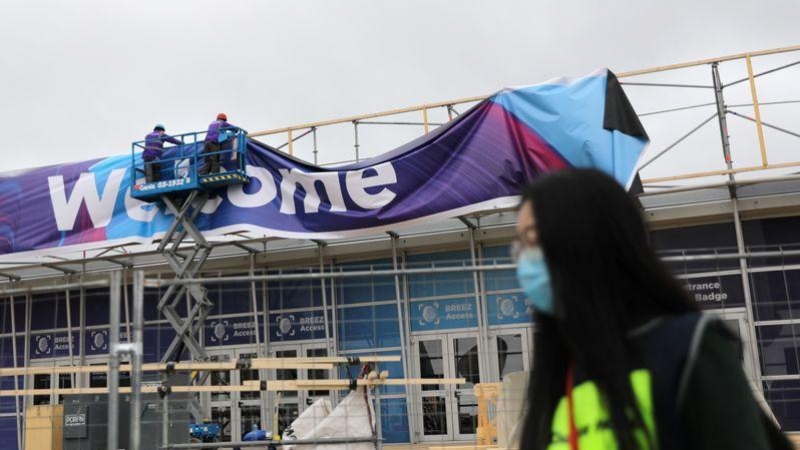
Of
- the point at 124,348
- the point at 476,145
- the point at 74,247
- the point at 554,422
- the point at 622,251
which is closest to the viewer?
the point at 622,251

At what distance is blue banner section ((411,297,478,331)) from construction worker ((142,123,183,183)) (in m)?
6.05

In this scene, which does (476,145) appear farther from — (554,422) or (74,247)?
(554,422)

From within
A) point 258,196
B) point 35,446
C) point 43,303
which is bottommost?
point 35,446

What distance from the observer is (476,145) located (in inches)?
557

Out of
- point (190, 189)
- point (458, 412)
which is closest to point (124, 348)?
point (458, 412)

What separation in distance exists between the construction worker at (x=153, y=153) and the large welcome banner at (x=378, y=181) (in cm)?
53

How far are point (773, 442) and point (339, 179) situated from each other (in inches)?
545

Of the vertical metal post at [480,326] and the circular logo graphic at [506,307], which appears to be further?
the circular logo graphic at [506,307]

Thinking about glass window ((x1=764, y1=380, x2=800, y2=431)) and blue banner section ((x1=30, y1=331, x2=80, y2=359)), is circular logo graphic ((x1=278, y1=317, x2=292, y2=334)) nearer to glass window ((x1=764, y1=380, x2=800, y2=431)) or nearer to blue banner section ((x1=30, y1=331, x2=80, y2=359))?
blue banner section ((x1=30, y1=331, x2=80, y2=359))

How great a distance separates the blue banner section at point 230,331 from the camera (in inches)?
677

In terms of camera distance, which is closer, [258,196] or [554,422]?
[554,422]

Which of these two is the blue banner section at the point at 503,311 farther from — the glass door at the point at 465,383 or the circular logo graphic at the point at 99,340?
the circular logo graphic at the point at 99,340

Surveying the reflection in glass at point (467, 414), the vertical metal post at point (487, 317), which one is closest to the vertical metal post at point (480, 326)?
the vertical metal post at point (487, 317)

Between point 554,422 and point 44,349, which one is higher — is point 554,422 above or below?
below
